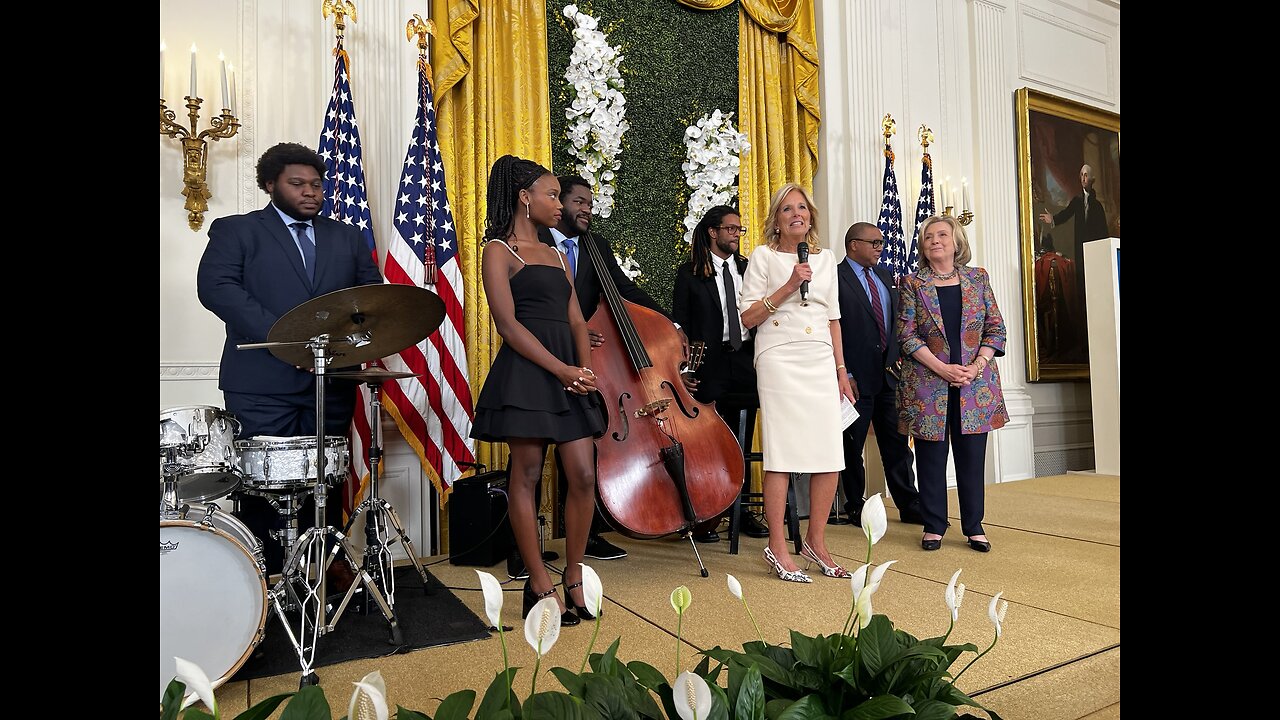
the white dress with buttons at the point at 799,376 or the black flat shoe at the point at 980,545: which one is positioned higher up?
the white dress with buttons at the point at 799,376

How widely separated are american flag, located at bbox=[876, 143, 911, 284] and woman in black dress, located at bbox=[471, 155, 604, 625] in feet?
11.3

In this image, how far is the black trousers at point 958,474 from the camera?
12.0ft

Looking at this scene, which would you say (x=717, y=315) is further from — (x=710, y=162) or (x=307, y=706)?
(x=307, y=706)

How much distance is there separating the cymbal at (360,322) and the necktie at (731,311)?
6.53ft

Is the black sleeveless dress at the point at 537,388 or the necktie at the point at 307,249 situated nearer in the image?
the black sleeveless dress at the point at 537,388

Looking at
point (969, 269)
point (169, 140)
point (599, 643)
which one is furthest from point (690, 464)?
point (169, 140)

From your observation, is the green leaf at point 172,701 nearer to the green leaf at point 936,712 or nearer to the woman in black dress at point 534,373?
the green leaf at point 936,712

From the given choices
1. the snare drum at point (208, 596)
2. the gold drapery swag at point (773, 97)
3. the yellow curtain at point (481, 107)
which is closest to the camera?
the snare drum at point (208, 596)

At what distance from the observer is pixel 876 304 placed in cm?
452

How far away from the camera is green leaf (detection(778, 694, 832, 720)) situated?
1.24m

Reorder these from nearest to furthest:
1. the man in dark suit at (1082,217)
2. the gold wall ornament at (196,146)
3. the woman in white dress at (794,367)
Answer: the woman in white dress at (794,367), the gold wall ornament at (196,146), the man in dark suit at (1082,217)

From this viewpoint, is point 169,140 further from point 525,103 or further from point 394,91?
point 525,103

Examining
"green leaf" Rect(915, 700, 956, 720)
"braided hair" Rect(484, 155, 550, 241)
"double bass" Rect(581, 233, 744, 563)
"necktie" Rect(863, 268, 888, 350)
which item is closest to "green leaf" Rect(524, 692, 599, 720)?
"green leaf" Rect(915, 700, 956, 720)

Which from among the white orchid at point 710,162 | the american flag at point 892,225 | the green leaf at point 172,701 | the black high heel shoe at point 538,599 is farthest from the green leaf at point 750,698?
the american flag at point 892,225
